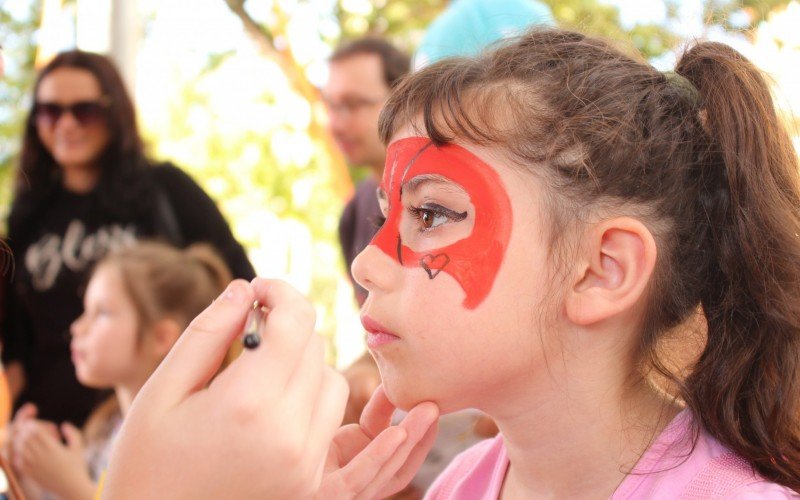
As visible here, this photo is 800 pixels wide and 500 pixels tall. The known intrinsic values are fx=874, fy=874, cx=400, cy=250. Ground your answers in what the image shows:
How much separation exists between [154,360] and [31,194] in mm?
899

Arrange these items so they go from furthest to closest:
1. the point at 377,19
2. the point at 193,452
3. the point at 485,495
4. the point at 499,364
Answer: the point at 377,19, the point at 485,495, the point at 499,364, the point at 193,452

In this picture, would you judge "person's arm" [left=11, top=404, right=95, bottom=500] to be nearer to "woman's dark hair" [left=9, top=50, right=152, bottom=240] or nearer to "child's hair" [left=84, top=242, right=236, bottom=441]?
"child's hair" [left=84, top=242, right=236, bottom=441]

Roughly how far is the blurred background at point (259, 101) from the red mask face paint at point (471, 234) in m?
2.39

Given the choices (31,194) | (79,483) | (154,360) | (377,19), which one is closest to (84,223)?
(31,194)

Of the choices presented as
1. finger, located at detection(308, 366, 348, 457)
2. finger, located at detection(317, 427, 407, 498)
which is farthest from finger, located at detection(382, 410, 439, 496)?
finger, located at detection(308, 366, 348, 457)

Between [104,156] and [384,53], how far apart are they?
3.99 ft

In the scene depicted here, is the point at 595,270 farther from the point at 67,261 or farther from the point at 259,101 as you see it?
the point at 259,101

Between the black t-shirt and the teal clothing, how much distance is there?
0.94m

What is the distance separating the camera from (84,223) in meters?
3.04

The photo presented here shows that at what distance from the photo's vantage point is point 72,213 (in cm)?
310

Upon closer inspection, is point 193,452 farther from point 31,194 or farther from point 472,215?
point 31,194

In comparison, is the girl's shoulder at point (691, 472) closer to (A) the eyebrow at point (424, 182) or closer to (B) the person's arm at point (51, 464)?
(A) the eyebrow at point (424, 182)

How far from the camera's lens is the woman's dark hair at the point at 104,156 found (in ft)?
10.1

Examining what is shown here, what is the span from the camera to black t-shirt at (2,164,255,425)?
2.99m
